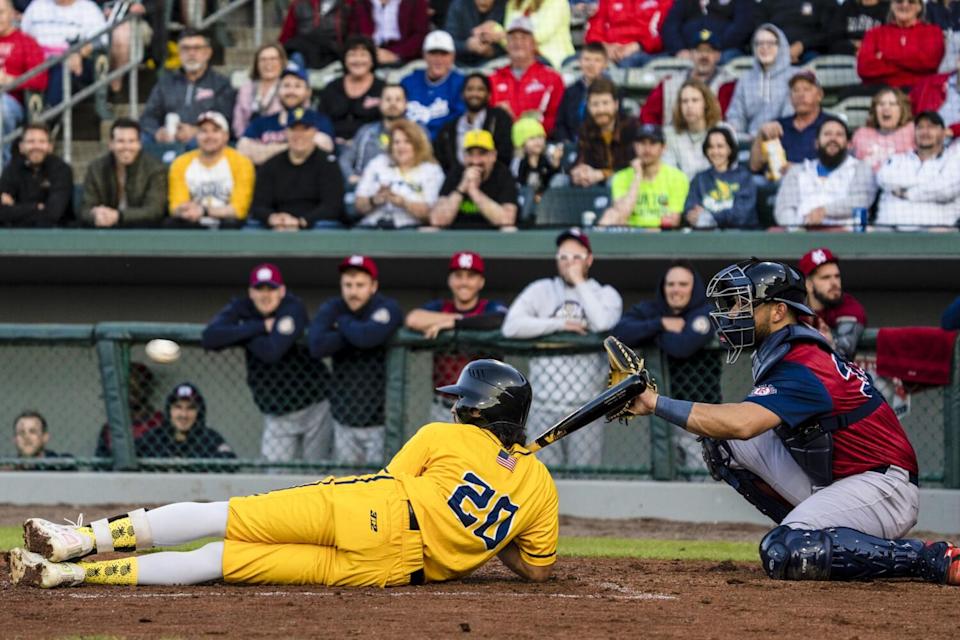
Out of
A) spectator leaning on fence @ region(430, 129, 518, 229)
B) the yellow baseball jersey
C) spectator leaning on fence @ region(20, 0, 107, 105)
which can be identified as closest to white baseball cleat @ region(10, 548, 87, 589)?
the yellow baseball jersey

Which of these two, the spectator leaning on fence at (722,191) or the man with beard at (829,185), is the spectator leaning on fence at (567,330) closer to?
the spectator leaning on fence at (722,191)

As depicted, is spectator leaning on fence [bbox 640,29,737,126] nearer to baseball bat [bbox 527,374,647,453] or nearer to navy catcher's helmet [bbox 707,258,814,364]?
navy catcher's helmet [bbox 707,258,814,364]

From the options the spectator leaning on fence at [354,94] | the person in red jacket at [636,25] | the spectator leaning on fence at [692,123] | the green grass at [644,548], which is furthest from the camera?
the person in red jacket at [636,25]

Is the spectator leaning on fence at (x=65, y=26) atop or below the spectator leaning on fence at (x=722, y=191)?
atop

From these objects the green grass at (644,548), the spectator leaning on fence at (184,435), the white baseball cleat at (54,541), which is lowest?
the green grass at (644,548)

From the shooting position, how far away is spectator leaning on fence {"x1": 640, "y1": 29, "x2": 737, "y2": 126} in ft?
39.1

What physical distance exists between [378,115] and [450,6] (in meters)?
1.82

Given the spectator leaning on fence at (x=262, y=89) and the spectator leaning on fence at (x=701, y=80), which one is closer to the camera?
the spectator leaning on fence at (x=701, y=80)

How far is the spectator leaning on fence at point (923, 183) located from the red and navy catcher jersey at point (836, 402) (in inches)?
190

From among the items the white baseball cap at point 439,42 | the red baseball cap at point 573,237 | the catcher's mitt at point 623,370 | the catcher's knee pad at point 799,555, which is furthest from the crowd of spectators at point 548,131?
the catcher's mitt at point 623,370

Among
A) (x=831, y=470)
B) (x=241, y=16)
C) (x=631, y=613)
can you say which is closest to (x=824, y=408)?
(x=831, y=470)

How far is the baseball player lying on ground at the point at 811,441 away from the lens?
5.75 m

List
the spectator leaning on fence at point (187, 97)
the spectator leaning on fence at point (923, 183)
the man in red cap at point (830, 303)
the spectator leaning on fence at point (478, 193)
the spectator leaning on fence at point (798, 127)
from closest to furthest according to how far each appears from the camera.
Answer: the man in red cap at point (830, 303)
the spectator leaning on fence at point (923, 183)
the spectator leaning on fence at point (478, 193)
the spectator leaning on fence at point (798, 127)
the spectator leaning on fence at point (187, 97)

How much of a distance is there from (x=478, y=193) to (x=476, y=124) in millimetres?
842
